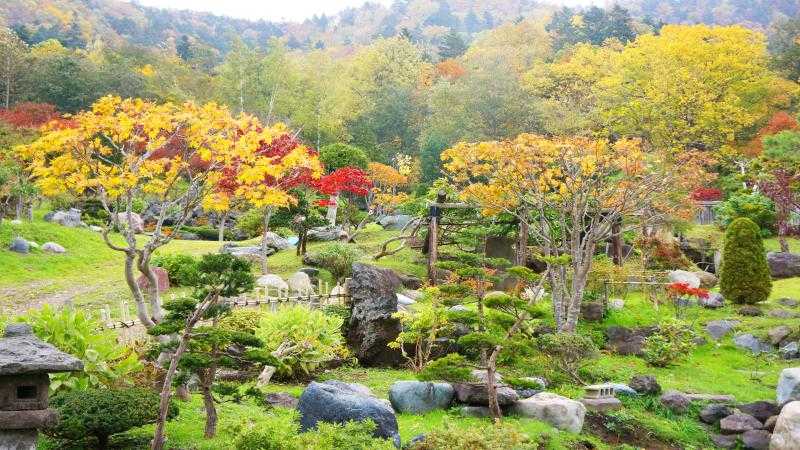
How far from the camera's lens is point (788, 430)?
31.8ft

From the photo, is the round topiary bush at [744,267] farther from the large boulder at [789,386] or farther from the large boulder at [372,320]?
the large boulder at [372,320]

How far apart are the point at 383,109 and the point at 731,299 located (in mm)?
28890

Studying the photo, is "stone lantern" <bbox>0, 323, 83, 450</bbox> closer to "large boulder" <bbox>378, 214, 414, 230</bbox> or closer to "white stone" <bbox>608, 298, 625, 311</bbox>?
"white stone" <bbox>608, 298, 625, 311</bbox>

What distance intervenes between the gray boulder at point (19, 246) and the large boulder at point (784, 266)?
2094cm

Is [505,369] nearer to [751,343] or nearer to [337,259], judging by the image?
[751,343]

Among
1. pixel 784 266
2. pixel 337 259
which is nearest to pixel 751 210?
pixel 784 266

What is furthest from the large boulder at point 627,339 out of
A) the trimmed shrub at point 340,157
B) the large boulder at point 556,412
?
the trimmed shrub at point 340,157

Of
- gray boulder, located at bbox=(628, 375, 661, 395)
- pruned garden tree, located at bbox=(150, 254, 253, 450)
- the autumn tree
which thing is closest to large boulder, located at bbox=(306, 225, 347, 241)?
the autumn tree

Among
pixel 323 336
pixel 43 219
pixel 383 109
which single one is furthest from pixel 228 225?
pixel 323 336

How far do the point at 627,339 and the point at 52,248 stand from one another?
53.4ft

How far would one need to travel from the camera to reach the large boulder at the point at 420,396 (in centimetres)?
979

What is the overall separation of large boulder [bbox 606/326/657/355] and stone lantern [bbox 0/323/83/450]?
38.9ft

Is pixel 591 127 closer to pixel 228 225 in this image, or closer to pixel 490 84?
pixel 490 84

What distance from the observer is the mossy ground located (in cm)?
900
